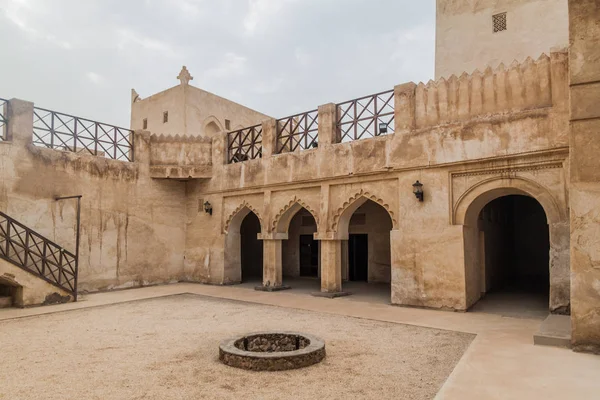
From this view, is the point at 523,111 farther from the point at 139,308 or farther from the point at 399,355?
the point at 139,308

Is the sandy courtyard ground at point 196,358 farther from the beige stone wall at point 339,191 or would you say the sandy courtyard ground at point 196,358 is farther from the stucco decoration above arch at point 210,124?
the stucco decoration above arch at point 210,124

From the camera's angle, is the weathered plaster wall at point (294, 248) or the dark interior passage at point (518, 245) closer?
the dark interior passage at point (518, 245)

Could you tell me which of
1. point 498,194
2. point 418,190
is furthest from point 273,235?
point 498,194

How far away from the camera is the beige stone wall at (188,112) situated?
19266mm

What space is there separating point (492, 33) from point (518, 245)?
766 centimetres

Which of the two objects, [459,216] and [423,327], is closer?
[423,327]

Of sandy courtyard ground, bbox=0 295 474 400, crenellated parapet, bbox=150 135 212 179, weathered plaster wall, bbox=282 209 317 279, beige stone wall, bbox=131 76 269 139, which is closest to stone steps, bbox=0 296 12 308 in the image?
sandy courtyard ground, bbox=0 295 474 400

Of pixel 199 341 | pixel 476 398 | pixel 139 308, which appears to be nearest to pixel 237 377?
pixel 199 341

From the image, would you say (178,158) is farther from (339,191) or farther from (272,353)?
(272,353)

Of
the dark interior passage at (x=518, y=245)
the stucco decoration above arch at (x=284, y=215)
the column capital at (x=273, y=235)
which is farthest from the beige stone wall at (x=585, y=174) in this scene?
the column capital at (x=273, y=235)

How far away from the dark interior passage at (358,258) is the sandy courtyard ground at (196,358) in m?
6.63

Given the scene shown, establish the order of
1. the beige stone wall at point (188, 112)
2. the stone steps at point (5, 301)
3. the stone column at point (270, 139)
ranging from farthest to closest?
the beige stone wall at point (188, 112)
the stone column at point (270, 139)
the stone steps at point (5, 301)

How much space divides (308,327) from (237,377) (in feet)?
9.22

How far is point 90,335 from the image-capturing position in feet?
22.9
